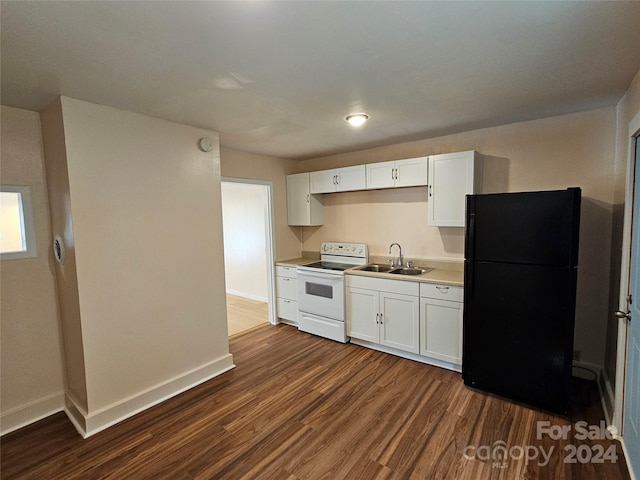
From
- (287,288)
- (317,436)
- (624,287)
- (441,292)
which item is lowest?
(317,436)

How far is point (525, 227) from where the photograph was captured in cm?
232

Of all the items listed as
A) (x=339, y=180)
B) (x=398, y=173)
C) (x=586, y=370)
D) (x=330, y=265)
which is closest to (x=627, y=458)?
(x=586, y=370)

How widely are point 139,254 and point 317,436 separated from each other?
1999 millimetres

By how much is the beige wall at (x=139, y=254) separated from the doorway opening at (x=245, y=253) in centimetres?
187

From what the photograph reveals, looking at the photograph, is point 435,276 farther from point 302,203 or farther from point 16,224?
point 16,224

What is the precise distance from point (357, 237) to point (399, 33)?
2967 millimetres

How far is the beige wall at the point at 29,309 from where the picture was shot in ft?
7.50

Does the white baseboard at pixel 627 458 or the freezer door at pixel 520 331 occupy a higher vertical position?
the freezer door at pixel 520 331

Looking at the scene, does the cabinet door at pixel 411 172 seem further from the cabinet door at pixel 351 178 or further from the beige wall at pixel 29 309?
the beige wall at pixel 29 309

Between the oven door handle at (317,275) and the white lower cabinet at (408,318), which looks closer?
the white lower cabinet at (408,318)

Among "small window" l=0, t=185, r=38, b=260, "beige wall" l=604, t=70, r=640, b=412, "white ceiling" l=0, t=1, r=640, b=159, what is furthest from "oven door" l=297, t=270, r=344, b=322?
"small window" l=0, t=185, r=38, b=260

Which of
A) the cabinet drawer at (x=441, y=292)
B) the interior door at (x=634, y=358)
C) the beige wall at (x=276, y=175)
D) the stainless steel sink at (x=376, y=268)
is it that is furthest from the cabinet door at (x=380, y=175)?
the interior door at (x=634, y=358)

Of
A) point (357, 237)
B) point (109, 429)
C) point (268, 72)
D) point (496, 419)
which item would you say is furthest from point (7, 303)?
point (496, 419)

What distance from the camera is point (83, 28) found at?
136 centimetres
